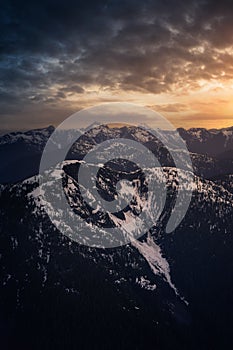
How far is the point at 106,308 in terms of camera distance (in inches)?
7510

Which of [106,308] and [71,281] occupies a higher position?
[71,281]

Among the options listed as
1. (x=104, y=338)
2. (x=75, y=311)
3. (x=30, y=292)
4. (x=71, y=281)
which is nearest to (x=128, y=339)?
(x=104, y=338)

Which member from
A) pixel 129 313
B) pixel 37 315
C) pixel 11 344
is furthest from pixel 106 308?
pixel 11 344

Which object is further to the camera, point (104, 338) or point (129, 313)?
point (129, 313)

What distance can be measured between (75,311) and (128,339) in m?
34.6

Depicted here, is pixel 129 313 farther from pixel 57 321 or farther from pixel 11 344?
pixel 11 344

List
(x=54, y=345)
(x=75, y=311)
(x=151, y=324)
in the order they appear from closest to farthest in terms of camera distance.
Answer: (x=54, y=345), (x=75, y=311), (x=151, y=324)

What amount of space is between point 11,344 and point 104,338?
5155cm

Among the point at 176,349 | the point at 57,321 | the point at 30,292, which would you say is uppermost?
the point at 30,292

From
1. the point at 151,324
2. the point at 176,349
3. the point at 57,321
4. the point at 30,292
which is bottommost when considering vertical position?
the point at 176,349

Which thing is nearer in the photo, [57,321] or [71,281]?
[57,321]

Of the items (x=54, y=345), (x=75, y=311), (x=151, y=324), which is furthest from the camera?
(x=151, y=324)

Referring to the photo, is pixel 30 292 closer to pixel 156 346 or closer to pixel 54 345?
pixel 54 345

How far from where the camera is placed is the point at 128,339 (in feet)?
595
